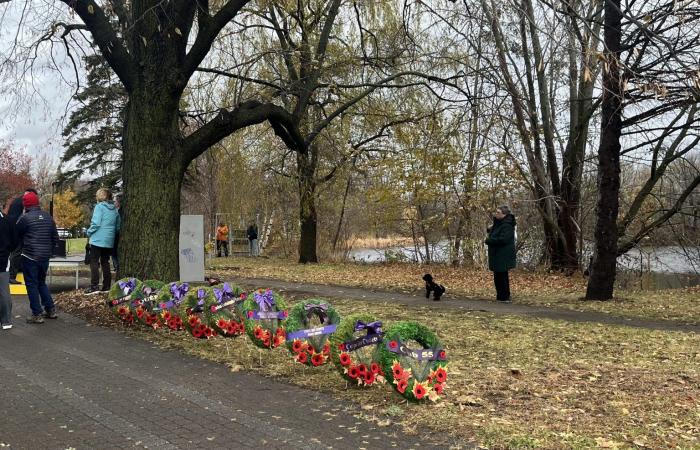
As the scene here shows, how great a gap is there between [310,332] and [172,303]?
2741 millimetres

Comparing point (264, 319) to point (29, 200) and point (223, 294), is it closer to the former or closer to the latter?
point (223, 294)

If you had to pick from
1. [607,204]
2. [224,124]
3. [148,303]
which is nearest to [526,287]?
[607,204]

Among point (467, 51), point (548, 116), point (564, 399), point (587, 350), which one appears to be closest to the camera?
point (564, 399)

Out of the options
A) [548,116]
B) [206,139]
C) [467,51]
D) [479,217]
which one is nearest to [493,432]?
[206,139]

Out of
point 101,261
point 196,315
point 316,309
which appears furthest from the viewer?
point 101,261

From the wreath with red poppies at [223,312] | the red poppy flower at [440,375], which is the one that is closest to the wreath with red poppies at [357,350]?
the red poppy flower at [440,375]

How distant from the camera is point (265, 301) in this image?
714 cm

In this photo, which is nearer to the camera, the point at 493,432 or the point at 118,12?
the point at 493,432

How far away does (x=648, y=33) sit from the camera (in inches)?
251

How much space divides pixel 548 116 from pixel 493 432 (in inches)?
581

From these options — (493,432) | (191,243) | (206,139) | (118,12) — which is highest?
(118,12)

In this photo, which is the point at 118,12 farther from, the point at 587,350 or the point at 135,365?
the point at 587,350

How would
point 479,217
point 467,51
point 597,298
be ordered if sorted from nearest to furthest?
point 597,298 < point 467,51 < point 479,217

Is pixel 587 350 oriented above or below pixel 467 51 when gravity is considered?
below
